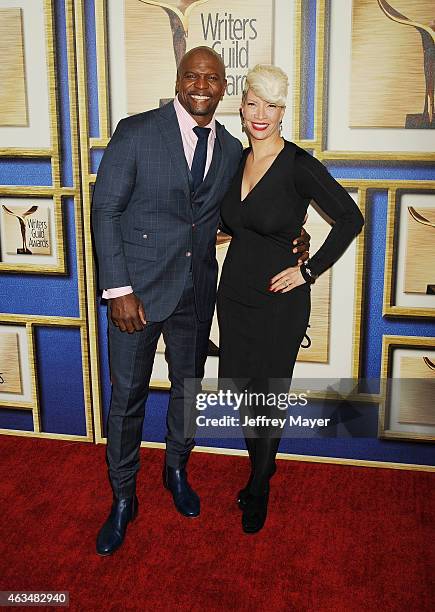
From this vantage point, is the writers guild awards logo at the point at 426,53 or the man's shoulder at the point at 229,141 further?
the writers guild awards logo at the point at 426,53

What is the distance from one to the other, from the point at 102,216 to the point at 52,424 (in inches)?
60.8

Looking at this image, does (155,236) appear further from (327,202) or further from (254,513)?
(254,513)

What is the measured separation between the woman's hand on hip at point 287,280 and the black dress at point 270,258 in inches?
0.9

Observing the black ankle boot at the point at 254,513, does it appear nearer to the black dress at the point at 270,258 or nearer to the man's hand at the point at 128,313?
the black dress at the point at 270,258

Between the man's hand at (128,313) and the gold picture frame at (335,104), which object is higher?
the gold picture frame at (335,104)

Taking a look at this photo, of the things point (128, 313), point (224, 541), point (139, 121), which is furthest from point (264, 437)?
point (139, 121)

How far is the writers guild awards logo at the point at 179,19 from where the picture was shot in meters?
3.00

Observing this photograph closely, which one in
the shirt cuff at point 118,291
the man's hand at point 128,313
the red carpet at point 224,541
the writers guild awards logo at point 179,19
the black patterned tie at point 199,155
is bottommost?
the red carpet at point 224,541

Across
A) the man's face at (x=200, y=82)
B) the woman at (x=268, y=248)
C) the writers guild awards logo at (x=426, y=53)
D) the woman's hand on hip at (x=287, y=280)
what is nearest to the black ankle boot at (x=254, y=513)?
the woman at (x=268, y=248)

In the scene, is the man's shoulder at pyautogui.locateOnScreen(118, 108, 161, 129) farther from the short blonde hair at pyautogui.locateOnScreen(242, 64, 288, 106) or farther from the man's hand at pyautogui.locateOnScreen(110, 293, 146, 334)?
the man's hand at pyautogui.locateOnScreen(110, 293, 146, 334)

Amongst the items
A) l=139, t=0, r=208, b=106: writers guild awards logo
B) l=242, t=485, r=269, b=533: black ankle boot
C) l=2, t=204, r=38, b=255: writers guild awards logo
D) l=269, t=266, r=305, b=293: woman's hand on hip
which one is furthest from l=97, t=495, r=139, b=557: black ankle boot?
l=139, t=0, r=208, b=106: writers guild awards logo

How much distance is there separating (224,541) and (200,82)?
1742mm

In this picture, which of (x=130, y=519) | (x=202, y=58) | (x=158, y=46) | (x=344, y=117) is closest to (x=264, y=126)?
(x=202, y=58)

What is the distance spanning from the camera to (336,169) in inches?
120
